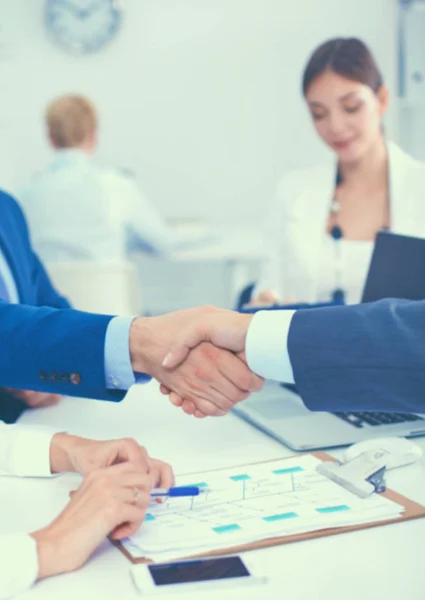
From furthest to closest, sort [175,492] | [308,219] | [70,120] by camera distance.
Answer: [70,120]
[308,219]
[175,492]

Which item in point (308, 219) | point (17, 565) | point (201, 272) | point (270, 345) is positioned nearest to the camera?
point (17, 565)

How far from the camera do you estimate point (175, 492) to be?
3.46 feet

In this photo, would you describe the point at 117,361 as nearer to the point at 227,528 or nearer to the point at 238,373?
the point at 238,373

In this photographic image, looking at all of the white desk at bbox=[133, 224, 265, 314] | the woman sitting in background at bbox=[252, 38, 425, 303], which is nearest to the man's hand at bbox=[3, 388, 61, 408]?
the woman sitting in background at bbox=[252, 38, 425, 303]

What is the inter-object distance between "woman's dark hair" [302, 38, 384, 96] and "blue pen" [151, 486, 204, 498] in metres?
1.72

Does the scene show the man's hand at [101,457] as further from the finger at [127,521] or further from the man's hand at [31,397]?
the man's hand at [31,397]

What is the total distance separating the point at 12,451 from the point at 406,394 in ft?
1.92

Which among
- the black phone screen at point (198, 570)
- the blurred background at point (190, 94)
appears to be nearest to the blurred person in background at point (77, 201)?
the blurred background at point (190, 94)

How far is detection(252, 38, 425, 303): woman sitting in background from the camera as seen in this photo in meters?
2.43

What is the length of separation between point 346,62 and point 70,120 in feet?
6.37

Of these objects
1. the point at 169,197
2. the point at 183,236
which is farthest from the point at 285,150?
the point at 183,236

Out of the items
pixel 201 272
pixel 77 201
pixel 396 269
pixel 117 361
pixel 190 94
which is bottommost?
pixel 201 272

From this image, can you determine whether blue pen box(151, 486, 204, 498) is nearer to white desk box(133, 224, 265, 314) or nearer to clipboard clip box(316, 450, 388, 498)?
clipboard clip box(316, 450, 388, 498)

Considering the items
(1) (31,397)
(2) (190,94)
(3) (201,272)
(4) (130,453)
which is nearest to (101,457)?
(4) (130,453)
